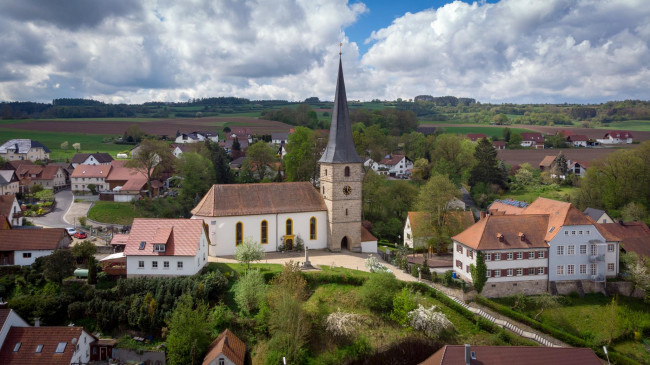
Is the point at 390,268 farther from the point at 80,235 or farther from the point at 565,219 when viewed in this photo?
the point at 80,235

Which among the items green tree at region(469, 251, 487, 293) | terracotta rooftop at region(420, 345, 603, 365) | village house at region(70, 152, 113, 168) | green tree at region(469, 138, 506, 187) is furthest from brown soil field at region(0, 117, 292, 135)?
terracotta rooftop at region(420, 345, 603, 365)

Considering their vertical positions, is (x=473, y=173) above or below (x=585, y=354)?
above

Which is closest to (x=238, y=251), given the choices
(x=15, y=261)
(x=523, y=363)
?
(x=15, y=261)

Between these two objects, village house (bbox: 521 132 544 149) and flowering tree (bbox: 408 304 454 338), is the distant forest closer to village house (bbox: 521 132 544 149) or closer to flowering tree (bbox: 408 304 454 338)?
village house (bbox: 521 132 544 149)

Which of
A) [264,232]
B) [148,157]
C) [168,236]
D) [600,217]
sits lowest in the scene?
[600,217]

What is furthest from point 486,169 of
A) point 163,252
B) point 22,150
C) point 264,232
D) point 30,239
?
point 22,150

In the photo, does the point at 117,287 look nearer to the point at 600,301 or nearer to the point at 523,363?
the point at 523,363

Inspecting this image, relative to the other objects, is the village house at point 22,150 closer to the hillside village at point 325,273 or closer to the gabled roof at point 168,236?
the hillside village at point 325,273
